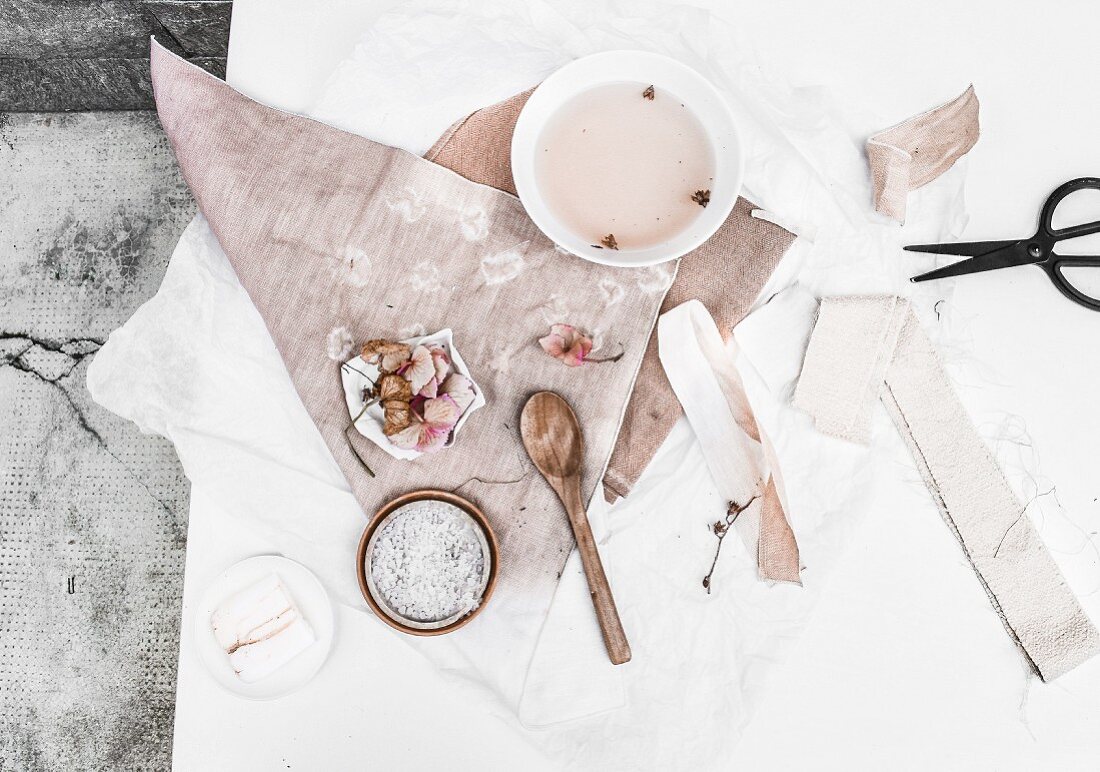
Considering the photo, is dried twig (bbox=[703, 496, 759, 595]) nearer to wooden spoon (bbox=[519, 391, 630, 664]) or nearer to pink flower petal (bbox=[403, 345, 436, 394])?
wooden spoon (bbox=[519, 391, 630, 664])

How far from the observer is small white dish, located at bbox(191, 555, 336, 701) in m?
0.72

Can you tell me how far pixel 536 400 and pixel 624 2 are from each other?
0.44m

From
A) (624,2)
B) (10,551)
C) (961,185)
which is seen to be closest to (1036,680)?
(961,185)


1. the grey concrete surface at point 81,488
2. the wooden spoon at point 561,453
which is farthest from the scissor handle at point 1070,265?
the grey concrete surface at point 81,488

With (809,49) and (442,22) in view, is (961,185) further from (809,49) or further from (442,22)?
(442,22)

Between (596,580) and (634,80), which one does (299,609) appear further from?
(634,80)

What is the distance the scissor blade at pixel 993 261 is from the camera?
2.44 feet

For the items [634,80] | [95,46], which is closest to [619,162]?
[634,80]

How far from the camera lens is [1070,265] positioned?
77 cm

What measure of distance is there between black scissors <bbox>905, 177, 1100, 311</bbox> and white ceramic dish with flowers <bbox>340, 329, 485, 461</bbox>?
493mm

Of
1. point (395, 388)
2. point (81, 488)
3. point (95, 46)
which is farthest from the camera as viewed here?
point (81, 488)

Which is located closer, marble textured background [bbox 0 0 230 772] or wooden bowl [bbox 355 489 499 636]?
wooden bowl [bbox 355 489 499 636]

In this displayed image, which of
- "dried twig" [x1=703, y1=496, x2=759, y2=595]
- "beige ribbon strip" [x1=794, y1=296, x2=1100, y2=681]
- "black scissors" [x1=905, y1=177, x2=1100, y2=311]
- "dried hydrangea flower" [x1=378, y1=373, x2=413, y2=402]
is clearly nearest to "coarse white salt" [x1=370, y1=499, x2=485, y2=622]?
"dried hydrangea flower" [x1=378, y1=373, x2=413, y2=402]

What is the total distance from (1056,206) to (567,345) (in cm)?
55
